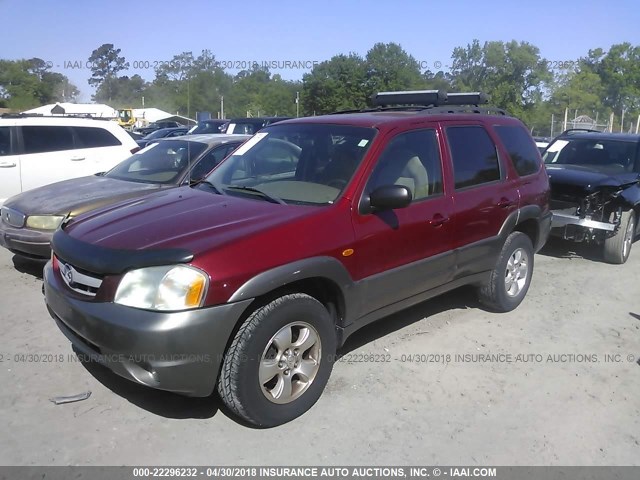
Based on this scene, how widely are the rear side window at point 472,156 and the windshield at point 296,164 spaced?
0.94m

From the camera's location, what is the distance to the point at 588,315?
17.7 feet

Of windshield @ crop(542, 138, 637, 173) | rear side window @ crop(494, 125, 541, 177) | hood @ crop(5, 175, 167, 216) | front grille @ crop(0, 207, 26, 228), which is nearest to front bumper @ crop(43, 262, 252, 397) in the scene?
hood @ crop(5, 175, 167, 216)

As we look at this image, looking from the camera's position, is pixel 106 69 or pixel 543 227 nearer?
pixel 543 227

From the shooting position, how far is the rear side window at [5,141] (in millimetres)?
8047

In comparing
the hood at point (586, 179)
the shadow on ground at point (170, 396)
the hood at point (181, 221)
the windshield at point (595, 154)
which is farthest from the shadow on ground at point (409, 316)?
the windshield at point (595, 154)

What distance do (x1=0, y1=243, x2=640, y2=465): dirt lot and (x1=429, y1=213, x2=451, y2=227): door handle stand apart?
1.04 m

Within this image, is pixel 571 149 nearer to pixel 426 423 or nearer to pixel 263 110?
pixel 426 423

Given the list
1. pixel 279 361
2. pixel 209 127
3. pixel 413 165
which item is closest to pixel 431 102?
pixel 413 165

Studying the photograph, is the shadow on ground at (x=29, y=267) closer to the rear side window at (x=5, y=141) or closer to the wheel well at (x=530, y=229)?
the rear side window at (x=5, y=141)

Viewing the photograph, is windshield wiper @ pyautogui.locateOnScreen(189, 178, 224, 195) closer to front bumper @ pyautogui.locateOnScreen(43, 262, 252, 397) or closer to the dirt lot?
front bumper @ pyautogui.locateOnScreen(43, 262, 252, 397)

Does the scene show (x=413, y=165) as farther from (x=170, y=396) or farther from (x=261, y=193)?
(x=170, y=396)

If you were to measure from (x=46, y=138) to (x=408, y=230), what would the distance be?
664 cm

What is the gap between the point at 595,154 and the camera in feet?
28.1

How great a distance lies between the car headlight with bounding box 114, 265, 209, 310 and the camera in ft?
9.36
